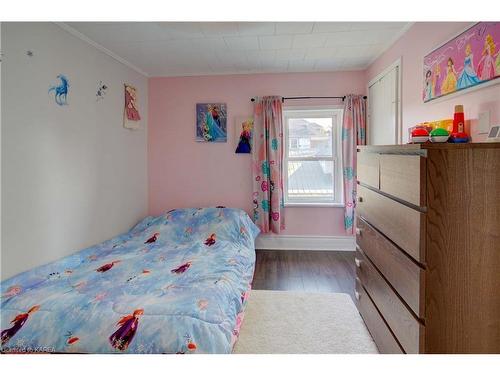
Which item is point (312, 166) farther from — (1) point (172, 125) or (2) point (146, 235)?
(2) point (146, 235)

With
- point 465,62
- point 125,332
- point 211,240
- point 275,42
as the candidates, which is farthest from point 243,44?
point 125,332

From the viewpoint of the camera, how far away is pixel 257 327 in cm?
211

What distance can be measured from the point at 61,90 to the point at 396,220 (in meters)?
2.57

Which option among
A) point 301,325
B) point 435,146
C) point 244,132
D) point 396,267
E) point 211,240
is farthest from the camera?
point 244,132

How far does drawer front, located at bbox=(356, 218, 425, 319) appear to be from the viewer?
121 cm

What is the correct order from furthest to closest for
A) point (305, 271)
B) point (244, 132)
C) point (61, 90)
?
1. point (244, 132)
2. point (305, 271)
3. point (61, 90)

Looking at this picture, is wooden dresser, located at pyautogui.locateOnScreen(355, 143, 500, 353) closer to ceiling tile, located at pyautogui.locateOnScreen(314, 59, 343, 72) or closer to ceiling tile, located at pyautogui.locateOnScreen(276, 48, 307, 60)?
ceiling tile, located at pyautogui.locateOnScreen(276, 48, 307, 60)

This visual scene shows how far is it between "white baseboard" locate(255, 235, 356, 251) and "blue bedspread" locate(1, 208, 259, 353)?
103 centimetres

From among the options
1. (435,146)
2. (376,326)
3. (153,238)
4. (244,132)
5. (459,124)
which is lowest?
(376,326)

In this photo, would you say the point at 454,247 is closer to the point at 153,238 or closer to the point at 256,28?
the point at 256,28

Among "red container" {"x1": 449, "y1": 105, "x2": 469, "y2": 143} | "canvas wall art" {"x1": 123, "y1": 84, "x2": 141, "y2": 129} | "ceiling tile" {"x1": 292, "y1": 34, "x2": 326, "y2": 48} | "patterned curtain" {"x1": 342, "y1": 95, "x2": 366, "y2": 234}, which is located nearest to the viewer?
"red container" {"x1": 449, "y1": 105, "x2": 469, "y2": 143}

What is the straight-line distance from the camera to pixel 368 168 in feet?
6.13

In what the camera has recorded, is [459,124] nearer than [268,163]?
Yes

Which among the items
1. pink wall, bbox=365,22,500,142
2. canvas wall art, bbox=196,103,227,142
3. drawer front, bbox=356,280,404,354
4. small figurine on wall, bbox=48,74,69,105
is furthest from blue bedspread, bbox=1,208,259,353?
pink wall, bbox=365,22,500,142
